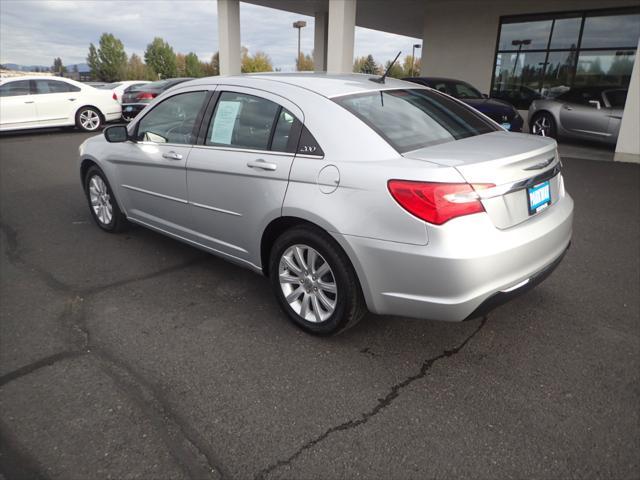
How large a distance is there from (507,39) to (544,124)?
5.20m

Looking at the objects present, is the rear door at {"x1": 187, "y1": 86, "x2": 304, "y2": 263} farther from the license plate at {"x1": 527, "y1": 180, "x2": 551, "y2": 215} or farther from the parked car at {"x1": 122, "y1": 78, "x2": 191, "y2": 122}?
the parked car at {"x1": 122, "y1": 78, "x2": 191, "y2": 122}

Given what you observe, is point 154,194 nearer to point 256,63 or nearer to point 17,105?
point 17,105

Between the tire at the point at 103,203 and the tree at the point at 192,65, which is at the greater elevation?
the tree at the point at 192,65

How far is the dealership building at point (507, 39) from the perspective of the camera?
13.1 m

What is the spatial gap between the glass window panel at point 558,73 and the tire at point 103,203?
1352 centimetres

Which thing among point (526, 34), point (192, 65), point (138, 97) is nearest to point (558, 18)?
point (526, 34)

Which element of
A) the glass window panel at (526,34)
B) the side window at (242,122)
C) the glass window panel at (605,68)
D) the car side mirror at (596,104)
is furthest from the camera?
the glass window panel at (526,34)

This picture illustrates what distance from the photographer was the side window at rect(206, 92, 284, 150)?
3213mm

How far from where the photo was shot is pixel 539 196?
278 cm

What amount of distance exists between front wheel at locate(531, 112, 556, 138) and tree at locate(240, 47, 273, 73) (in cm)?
5455

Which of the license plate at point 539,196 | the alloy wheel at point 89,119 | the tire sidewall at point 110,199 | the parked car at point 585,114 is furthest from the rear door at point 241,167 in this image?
the alloy wheel at point 89,119

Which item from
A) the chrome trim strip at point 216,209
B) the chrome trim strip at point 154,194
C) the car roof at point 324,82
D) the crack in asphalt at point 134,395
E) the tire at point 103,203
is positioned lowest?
the crack in asphalt at point 134,395

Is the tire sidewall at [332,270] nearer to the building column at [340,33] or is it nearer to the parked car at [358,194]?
the parked car at [358,194]

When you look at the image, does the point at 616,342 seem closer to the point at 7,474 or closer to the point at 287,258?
the point at 287,258
